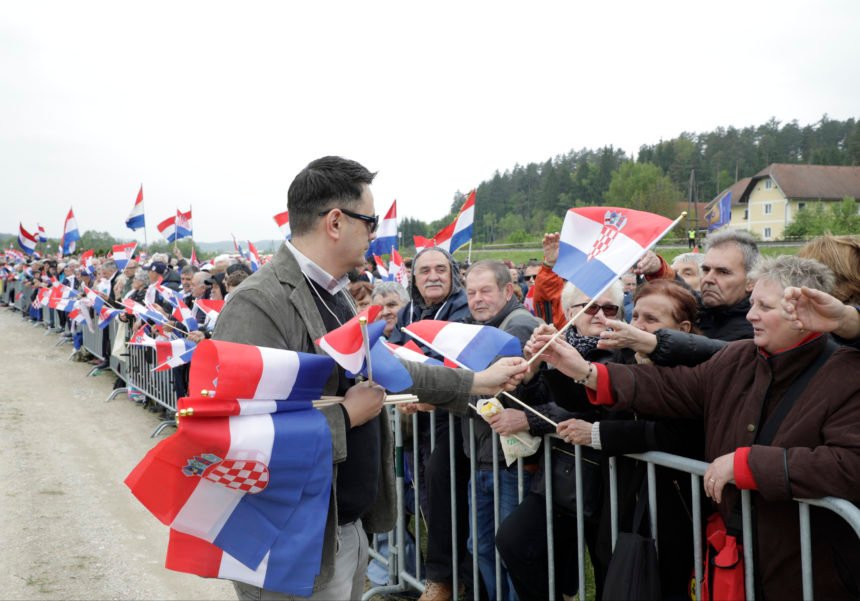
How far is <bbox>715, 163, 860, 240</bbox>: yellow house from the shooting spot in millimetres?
87125

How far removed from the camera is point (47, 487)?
6809 mm

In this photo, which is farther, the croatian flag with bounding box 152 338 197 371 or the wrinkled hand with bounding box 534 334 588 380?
the croatian flag with bounding box 152 338 197 371

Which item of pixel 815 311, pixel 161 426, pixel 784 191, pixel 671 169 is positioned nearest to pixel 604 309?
pixel 815 311

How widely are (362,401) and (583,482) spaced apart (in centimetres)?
142

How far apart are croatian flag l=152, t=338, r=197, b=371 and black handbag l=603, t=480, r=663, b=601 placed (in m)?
5.43

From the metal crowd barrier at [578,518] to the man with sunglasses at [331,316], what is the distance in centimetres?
106

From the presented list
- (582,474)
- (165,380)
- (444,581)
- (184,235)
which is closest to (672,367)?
(582,474)

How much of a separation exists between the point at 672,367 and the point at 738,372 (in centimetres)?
32

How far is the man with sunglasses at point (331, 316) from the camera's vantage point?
243cm

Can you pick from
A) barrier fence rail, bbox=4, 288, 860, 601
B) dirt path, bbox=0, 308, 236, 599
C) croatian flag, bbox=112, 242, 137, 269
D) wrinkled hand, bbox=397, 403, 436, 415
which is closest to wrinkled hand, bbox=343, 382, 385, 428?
barrier fence rail, bbox=4, 288, 860, 601

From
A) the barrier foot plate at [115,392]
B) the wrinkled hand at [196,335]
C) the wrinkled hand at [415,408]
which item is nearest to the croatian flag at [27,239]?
the barrier foot plate at [115,392]

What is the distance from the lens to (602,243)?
3.27 m

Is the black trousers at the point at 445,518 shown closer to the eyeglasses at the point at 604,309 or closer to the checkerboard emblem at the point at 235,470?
the eyeglasses at the point at 604,309

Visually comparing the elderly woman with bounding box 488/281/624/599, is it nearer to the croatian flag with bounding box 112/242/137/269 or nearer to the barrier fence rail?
the barrier fence rail
